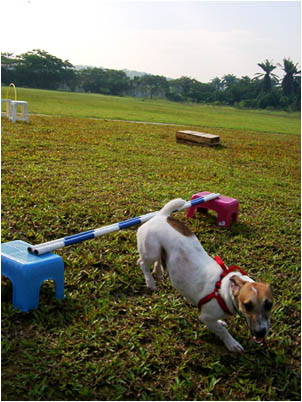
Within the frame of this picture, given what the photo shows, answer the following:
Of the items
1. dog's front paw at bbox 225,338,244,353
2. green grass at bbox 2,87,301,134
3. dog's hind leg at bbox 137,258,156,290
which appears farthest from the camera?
green grass at bbox 2,87,301,134

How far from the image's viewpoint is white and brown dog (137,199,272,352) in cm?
266

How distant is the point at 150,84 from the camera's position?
298 ft

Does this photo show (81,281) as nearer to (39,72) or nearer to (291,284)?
(291,284)

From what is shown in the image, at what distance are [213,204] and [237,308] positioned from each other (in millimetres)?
2872

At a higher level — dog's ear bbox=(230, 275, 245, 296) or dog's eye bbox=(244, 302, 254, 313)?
dog's ear bbox=(230, 275, 245, 296)

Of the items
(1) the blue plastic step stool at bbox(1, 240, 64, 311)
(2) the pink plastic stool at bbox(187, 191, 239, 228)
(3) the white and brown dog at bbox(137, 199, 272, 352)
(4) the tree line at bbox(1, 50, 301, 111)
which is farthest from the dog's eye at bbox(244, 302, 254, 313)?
(4) the tree line at bbox(1, 50, 301, 111)

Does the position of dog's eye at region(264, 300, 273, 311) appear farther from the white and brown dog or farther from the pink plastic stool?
the pink plastic stool

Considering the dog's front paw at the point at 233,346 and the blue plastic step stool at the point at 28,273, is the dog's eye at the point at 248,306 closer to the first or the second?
the dog's front paw at the point at 233,346

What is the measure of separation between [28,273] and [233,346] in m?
1.73

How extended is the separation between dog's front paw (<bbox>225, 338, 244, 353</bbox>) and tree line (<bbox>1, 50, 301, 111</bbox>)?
72.6m

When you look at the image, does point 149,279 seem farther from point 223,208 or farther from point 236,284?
point 223,208

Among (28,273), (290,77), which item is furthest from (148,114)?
(290,77)

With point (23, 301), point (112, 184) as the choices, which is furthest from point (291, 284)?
point (112, 184)

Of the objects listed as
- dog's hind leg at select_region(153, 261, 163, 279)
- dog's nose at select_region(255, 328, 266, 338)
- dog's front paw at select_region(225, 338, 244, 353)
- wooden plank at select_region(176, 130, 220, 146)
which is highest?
wooden plank at select_region(176, 130, 220, 146)
